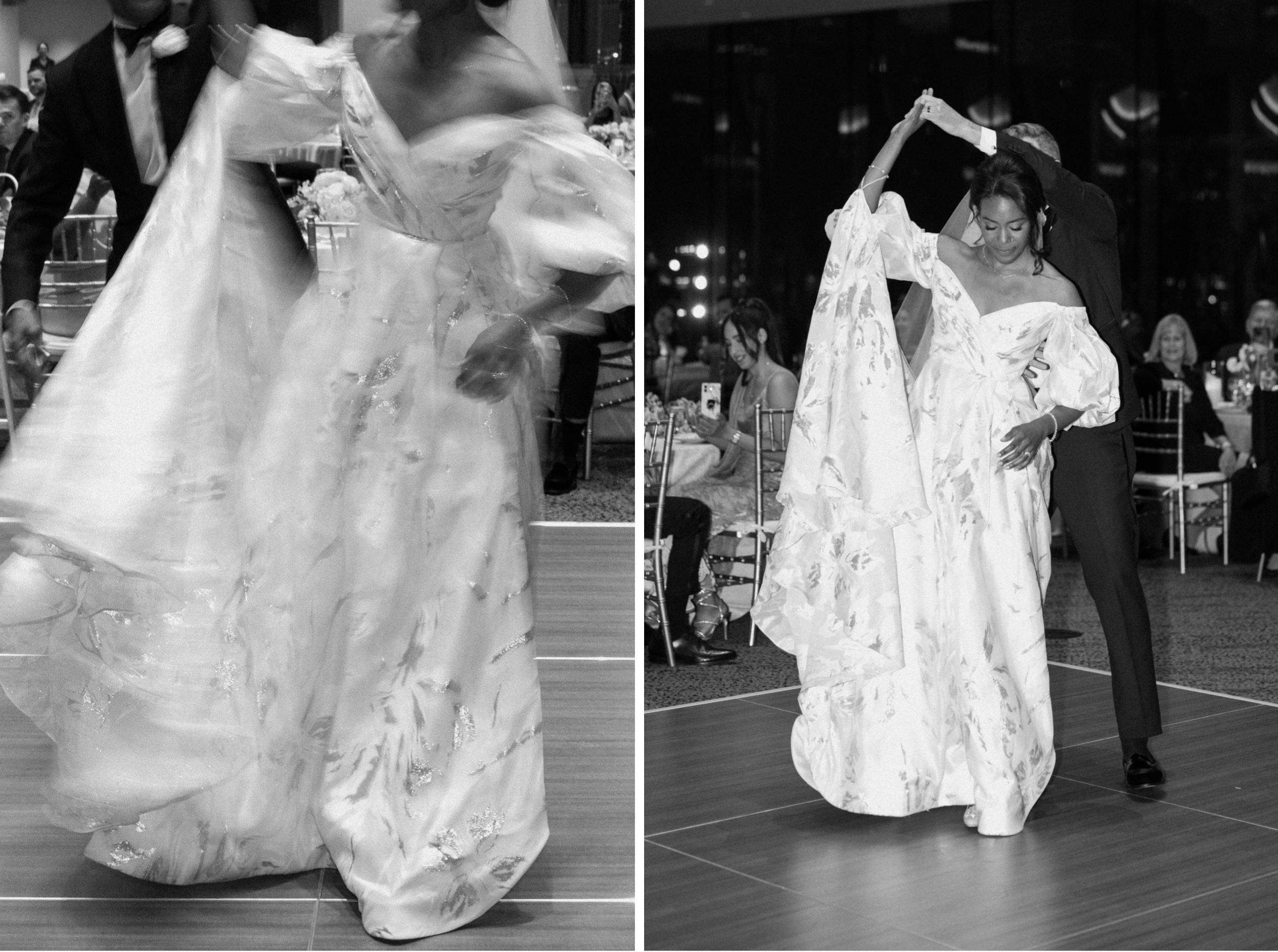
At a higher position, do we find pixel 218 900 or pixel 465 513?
pixel 465 513

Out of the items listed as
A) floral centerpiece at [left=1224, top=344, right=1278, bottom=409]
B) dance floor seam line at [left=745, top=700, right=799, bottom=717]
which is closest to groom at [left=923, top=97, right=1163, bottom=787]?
dance floor seam line at [left=745, top=700, right=799, bottom=717]

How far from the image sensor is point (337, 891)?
8.24 ft

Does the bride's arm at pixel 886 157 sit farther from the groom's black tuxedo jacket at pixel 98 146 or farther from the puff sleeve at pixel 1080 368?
the groom's black tuxedo jacket at pixel 98 146

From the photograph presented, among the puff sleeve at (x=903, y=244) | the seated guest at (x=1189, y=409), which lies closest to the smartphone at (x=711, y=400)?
the puff sleeve at (x=903, y=244)

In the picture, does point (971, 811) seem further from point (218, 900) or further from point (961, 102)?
point (961, 102)

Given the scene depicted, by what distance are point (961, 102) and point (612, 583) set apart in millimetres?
8889

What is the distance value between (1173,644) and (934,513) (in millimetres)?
2479

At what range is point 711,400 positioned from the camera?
5434 mm

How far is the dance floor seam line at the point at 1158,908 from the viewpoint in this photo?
2.58 m

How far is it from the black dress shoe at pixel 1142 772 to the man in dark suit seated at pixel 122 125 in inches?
81.9

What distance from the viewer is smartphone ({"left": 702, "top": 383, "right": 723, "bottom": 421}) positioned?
17.8 ft

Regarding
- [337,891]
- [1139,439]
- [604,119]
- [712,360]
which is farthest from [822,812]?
[712,360]

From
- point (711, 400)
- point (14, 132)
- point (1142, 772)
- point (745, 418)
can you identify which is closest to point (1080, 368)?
point (1142, 772)

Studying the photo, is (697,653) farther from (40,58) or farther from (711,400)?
(40,58)
